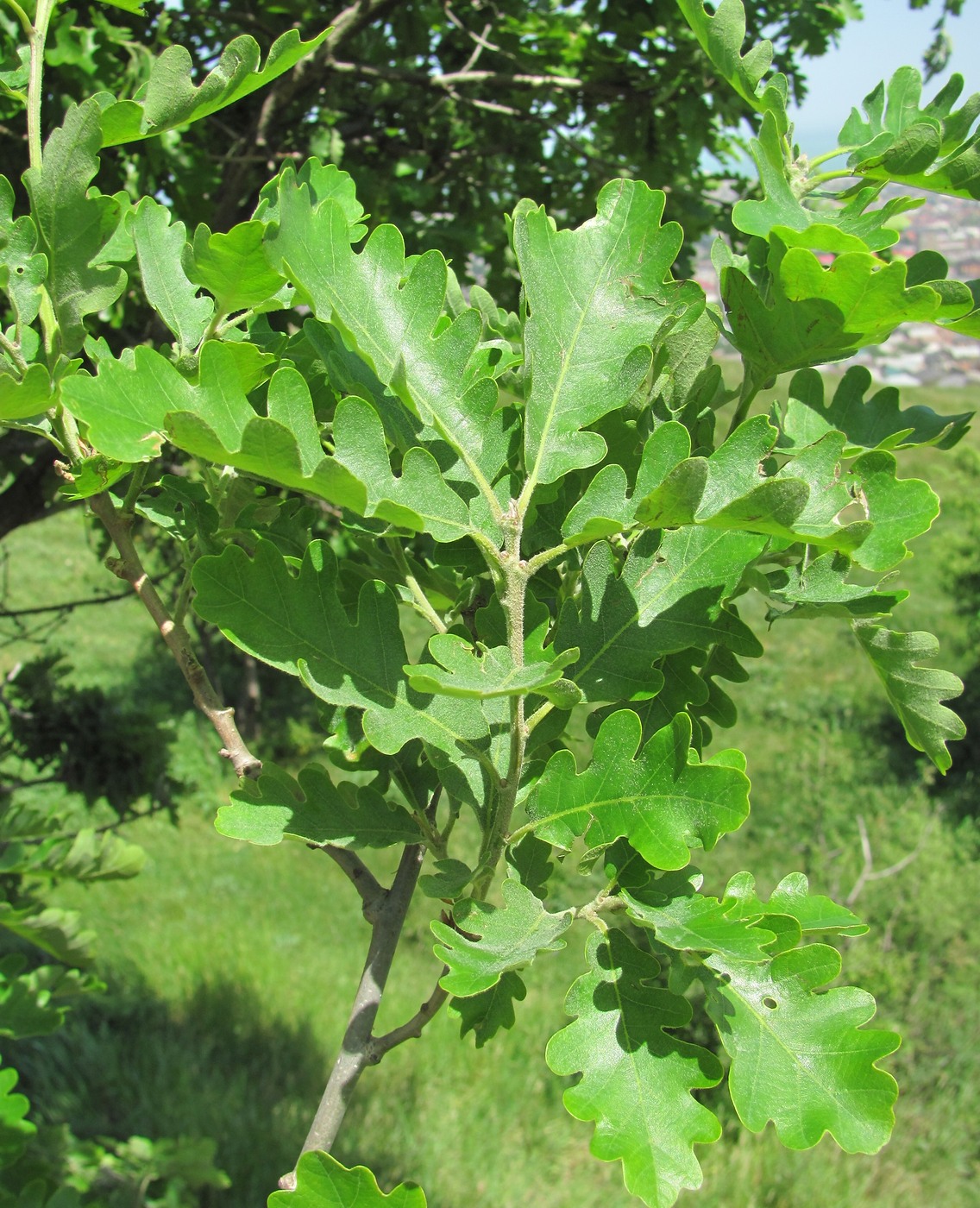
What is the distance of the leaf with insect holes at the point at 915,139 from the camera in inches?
33.2

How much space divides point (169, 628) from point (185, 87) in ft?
1.60

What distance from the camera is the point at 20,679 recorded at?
335 centimetres

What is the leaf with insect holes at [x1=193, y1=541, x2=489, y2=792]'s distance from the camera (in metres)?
0.78

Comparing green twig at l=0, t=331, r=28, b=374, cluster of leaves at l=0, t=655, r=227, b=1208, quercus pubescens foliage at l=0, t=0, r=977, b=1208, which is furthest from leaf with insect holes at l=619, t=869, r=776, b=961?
cluster of leaves at l=0, t=655, r=227, b=1208

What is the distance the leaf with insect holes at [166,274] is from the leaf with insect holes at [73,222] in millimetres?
31

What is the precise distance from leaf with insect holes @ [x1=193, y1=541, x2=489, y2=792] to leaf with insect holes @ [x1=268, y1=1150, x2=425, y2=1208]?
12.6 inches

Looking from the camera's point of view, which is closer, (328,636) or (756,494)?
(756,494)

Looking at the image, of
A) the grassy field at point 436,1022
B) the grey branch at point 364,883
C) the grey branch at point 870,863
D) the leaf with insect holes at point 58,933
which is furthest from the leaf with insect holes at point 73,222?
the grey branch at point 870,863

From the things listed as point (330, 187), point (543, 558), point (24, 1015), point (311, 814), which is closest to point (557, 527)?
point (543, 558)

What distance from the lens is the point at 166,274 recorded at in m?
0.92

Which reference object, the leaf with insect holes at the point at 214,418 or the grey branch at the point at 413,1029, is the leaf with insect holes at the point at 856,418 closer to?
the leaf with insect holes at the point at 214,418

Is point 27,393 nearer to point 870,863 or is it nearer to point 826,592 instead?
point 826,592

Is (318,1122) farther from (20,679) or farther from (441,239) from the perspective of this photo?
(20,679)

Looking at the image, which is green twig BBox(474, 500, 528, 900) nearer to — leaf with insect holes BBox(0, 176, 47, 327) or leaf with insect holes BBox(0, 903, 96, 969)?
leaf with insect holes BBox(0, 176, 47, 327)
